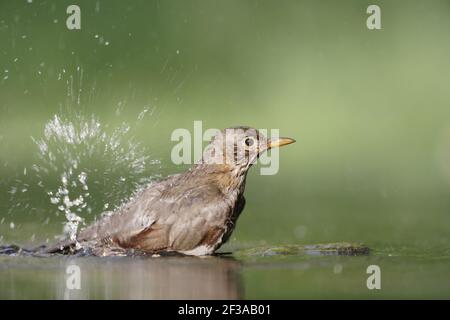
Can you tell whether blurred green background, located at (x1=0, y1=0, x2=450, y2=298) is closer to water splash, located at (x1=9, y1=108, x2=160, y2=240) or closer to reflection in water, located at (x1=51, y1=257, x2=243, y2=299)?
water splash, located at (x1=9, y1=108, x2=160, y2=240)

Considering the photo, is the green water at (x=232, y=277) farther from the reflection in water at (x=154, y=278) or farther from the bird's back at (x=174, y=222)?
the bird's back at (x=174, y=222)

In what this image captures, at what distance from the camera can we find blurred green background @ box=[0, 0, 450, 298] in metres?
17.4

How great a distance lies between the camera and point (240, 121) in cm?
1750

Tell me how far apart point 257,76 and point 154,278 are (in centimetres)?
1159

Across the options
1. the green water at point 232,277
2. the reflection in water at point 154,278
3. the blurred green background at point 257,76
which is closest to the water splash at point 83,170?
the blurred green background at point 257,76

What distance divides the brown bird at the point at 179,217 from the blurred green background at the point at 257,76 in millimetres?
5931

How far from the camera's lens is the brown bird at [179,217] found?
9.47 meters

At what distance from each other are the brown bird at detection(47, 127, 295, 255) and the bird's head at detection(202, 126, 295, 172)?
0.8 inches

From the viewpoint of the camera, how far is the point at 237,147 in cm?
1008

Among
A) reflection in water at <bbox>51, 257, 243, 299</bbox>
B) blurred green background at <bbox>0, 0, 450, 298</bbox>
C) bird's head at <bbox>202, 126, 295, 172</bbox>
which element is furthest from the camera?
blurred green background at <bbox>0, 0, 450, 298</bbox>

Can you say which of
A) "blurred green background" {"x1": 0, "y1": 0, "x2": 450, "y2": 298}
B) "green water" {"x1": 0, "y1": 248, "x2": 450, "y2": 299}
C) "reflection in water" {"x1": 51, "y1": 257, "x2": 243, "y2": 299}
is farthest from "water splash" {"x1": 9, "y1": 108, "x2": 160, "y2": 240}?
"green water" {"x1": 0, "y1": 248, "x2": 450, "y2": 299}

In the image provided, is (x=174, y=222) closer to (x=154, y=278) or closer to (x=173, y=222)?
(x=173, y=222)

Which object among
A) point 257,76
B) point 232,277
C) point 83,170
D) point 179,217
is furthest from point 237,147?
point 257,76

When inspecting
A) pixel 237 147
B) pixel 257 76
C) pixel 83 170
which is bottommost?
pixel 83 170
